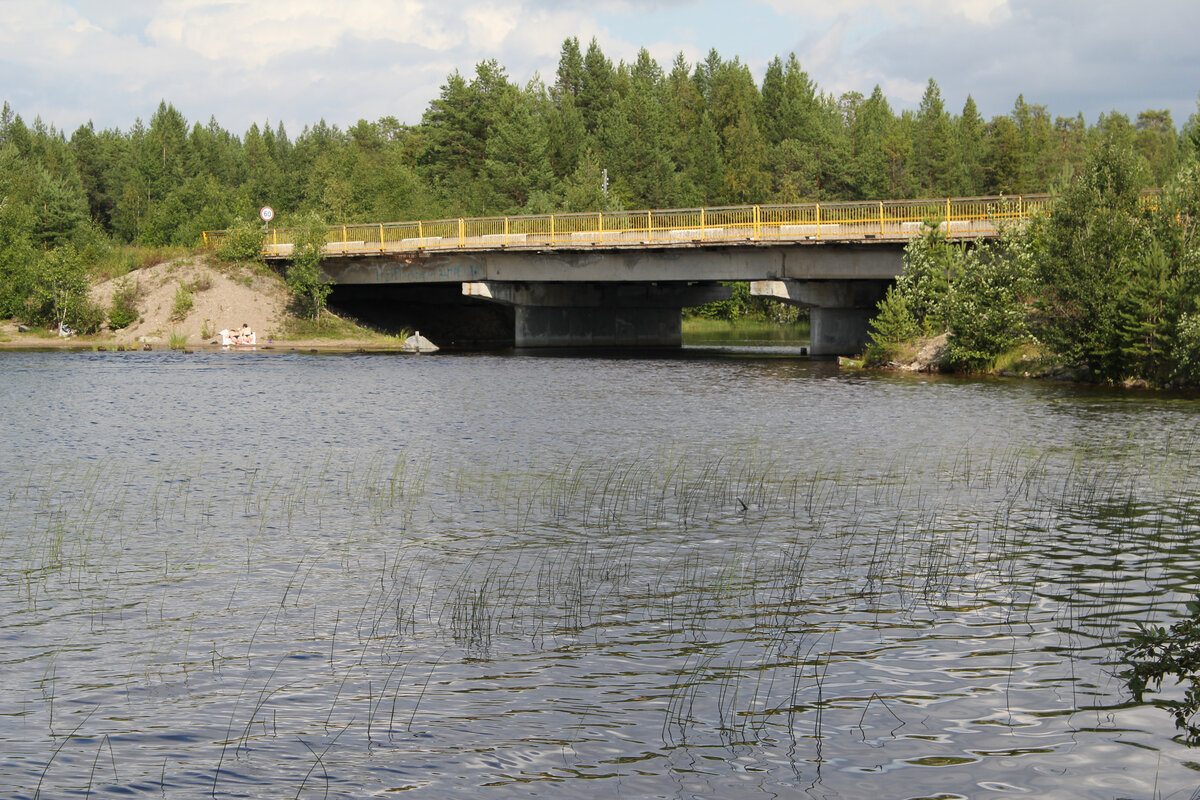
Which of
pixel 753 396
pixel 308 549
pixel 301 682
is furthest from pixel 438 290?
pixel 301 682

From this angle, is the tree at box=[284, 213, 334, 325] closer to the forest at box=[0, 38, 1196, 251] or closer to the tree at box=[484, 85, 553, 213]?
the forest at box=[0, 38, 1196, 251]

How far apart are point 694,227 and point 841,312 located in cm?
1016

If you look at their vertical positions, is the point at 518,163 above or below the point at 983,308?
above

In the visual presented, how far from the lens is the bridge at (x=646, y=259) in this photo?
56812 millimetres

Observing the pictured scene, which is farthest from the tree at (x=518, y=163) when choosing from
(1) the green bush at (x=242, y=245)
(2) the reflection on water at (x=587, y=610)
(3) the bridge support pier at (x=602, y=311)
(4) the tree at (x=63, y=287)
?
(2) the reflection on water at (x=587, y=610)

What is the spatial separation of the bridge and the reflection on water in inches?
1169

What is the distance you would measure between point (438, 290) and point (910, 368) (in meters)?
44.3

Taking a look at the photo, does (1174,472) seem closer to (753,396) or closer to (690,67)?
(753,396)

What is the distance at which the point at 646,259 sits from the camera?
65.7 meters

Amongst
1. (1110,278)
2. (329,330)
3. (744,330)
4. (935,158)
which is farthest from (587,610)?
(935,158)

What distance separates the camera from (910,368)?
175 feet

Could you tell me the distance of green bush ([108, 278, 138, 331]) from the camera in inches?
3002

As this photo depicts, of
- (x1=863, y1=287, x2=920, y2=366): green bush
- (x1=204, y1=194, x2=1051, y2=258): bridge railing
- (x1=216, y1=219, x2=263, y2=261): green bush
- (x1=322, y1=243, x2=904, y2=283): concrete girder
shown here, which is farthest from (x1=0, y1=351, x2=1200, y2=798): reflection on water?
(x1=216, y1=219, x2=263, y2=261): green bush

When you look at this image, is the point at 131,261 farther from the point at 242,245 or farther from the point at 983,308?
the point at 983,308
